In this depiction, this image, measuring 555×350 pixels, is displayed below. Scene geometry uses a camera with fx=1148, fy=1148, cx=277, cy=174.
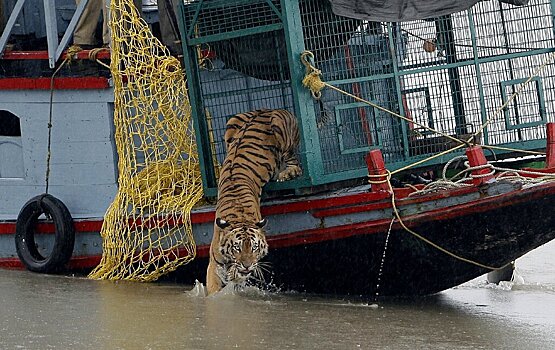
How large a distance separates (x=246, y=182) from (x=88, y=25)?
7.91 feet

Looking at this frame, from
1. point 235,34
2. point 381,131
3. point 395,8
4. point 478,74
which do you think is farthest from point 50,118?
point 478,74

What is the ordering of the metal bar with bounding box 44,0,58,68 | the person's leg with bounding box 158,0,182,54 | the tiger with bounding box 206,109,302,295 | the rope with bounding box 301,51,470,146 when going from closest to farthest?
the rope with bounding box 301,51,470,146 < the tiger with bounding box 206,109,302,295 < the metal bar with bounding box 44,0,58,68 < the person's leg with bounding box 158,0,182,54

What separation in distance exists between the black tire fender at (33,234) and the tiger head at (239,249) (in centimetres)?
177

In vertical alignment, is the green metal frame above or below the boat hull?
above

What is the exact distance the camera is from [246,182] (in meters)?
8.62

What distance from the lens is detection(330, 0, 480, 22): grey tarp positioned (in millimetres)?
8297

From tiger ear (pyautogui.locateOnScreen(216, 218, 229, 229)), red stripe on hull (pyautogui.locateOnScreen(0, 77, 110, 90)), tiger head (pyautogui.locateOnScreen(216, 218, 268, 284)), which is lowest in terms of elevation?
tiger head (pyautogui.locateOnScreen(216, 218, 268, 284))

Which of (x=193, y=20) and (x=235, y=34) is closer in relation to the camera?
(x=235, y=34)

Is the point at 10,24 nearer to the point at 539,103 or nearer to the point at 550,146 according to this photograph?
the point at 539,103

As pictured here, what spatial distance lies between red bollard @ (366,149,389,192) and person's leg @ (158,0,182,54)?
2387 mm

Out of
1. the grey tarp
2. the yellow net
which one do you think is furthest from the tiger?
the grey tarp

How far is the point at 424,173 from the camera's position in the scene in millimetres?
9625

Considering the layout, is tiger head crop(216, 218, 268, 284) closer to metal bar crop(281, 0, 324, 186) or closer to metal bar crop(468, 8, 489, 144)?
metal bar crop(281, 0, 324, 186)

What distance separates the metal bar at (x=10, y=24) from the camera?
9.83 meters
